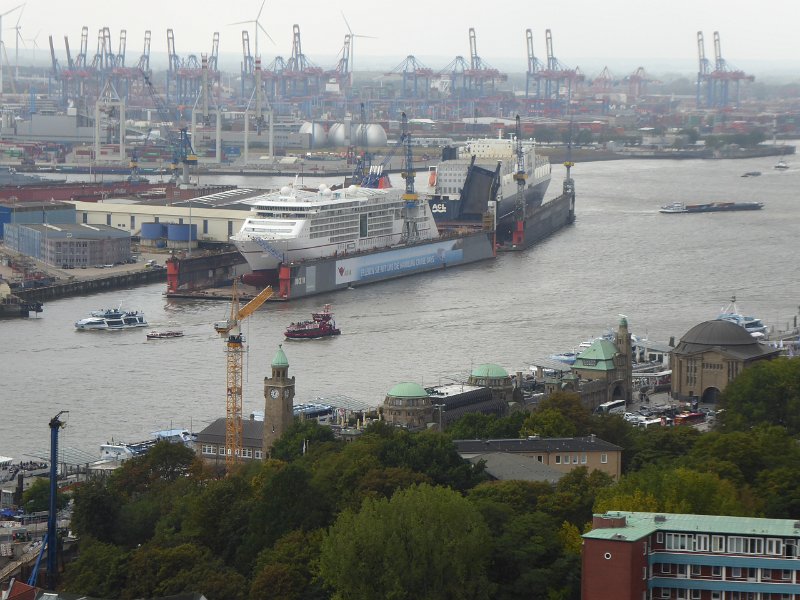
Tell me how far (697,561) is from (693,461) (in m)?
2.73

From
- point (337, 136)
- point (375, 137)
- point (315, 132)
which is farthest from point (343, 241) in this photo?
point (337, 136)

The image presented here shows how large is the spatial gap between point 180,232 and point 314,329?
911cm

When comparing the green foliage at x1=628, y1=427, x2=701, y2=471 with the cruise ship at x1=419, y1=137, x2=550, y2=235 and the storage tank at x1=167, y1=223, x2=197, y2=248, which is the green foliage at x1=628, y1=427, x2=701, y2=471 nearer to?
the storage tank at x1=167, y1=223, x2=197, y2=248

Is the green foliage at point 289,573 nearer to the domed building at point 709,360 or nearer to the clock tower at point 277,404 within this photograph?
the clock tower at point 277,404

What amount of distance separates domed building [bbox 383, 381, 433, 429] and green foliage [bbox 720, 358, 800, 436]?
1973 millimetres

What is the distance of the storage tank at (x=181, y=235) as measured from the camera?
2786 cm

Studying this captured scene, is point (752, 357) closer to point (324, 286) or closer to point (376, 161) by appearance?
point (324, 286)

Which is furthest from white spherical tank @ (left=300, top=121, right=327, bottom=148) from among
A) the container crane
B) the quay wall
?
the quay wall

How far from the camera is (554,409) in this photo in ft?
44.8

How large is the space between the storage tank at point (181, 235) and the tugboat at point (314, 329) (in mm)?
8277

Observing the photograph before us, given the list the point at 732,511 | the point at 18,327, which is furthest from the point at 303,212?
the point at 732,511

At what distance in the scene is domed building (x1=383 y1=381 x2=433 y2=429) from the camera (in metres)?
13.7

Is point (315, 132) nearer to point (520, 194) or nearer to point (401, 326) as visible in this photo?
point (520, 194)

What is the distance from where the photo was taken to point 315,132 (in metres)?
56.0
